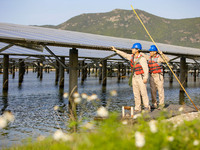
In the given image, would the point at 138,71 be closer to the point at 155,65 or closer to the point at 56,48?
the point at 155,65

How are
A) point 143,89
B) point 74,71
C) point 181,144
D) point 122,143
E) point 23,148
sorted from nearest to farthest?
point 122,143, point 181,144, point 23,148, point 143,89, point 74,71

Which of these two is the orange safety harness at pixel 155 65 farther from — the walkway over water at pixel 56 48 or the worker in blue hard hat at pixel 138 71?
the walkway over water at pixel 56 48

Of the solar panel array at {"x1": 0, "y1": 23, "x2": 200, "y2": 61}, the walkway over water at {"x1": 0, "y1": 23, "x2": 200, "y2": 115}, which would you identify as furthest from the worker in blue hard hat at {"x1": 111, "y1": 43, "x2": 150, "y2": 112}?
the solar panel array at {"x1": 0, "y1": 23, "x2": 200, "y2": 61}

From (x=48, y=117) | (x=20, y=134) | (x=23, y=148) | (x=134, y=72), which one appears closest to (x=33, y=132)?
(x=20, y=134)

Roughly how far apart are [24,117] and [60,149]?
7729 mm

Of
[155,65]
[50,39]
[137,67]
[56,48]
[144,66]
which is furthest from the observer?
[56,48]

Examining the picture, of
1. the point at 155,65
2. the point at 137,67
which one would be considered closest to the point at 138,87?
the point at 137,67

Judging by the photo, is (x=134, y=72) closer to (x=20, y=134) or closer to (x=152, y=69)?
(x=152, y=69)

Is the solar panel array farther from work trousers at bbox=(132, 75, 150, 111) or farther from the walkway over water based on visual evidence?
work trousers at bbox=(132, 75, 150, 111)

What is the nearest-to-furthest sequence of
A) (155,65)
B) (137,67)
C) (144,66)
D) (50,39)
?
(144,66), (137,67), (155,65), (50,39)

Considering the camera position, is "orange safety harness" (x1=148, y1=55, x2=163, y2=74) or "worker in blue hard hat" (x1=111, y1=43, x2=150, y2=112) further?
"orange safety harness" (x1=148, y1=55, x2=163, y2=74)

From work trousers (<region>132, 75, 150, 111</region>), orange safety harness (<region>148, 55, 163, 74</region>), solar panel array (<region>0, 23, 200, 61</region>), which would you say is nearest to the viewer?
work trousers (<region>132, 75, 150, 111</region>)

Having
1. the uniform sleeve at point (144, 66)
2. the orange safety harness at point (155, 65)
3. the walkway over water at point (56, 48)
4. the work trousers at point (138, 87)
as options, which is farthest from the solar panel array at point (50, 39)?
the uniform sleeve at point (144, 66)

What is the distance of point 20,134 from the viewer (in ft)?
25.9
